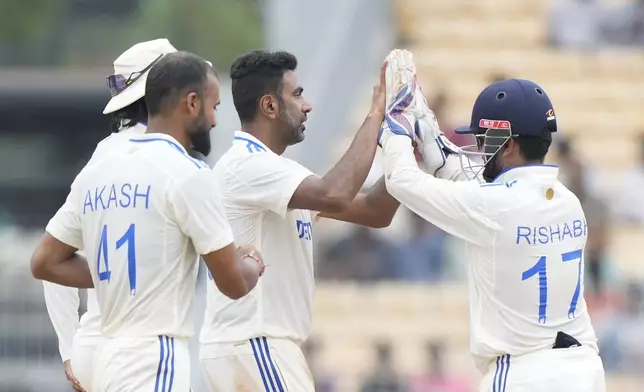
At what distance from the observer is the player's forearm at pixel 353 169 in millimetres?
6488

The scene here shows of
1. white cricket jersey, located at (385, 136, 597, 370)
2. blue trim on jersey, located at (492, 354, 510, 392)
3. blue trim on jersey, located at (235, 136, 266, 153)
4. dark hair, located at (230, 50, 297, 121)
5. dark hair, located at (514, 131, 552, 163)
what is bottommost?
blue trim on jersey, located at (492, 354, 510, 392)

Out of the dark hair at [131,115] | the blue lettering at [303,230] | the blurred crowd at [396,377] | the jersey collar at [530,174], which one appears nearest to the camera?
→ the jersey collar at [530,174]

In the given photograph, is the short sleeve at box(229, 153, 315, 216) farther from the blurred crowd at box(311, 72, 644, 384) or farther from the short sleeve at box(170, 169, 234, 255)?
the blurred crowd at box(311, 72, 644, 384)

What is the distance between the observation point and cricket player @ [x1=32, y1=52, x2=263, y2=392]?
585 cm

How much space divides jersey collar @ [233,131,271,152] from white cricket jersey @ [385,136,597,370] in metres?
0.70

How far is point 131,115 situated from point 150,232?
0.97m

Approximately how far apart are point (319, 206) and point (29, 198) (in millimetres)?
9214

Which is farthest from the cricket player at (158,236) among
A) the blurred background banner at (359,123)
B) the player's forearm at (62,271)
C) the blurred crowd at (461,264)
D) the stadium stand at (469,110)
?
the stadium stand at (469,110)

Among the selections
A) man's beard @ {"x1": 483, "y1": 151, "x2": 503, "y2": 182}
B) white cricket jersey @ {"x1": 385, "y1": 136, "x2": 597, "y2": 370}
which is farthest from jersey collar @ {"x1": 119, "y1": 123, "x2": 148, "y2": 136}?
man's beard @ {"x1": 483, "y1": 151, "x2": 503, "y2": 182}

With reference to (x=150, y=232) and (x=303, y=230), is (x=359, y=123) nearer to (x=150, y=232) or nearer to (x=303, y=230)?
(x=303, y=230)

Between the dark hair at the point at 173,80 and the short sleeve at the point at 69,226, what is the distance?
1.51 feet

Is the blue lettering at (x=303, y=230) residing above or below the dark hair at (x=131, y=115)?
below

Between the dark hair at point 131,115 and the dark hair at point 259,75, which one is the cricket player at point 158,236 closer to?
the dark hair at point 131,115

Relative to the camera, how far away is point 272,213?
673 centimetres
